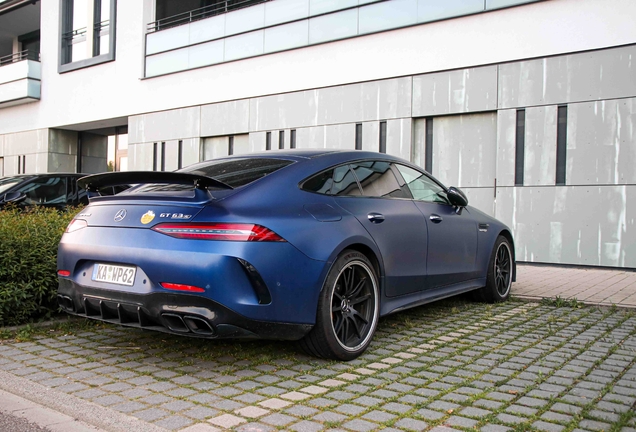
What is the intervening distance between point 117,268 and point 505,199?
887 centimetres

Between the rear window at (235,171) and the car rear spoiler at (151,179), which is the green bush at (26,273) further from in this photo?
the rear window at (235,171)

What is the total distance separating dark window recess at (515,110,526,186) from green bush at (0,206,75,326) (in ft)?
27.6

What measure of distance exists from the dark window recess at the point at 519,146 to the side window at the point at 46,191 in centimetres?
805

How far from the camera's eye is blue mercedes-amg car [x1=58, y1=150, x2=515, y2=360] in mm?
3535

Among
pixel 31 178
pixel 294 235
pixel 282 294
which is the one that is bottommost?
pixel 282 294

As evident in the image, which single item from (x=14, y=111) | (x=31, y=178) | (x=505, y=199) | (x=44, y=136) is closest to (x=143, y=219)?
(x=31, y=178)

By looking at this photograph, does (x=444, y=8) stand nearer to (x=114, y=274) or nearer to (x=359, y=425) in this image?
(x=114, y=274)

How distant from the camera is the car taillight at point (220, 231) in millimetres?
3537

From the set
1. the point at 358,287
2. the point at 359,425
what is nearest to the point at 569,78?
the point at 358,287

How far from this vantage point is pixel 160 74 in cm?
1819

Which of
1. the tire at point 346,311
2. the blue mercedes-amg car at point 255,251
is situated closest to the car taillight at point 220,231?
the blue mercedes-amg car at point 255,251

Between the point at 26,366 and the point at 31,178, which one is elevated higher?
the point at 31,178

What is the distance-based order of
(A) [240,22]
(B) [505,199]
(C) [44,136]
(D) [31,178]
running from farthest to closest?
(C) [44,136] → (A) [240,22] → (B) [505,199] → (D) [31,178]

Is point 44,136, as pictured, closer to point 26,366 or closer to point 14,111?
point 14,111
